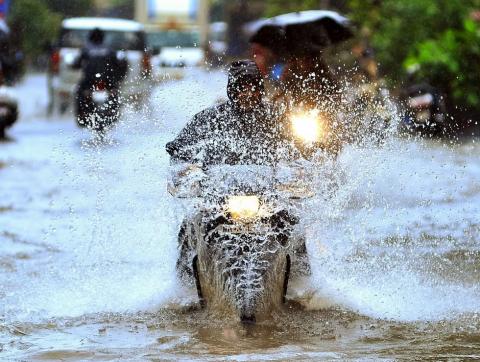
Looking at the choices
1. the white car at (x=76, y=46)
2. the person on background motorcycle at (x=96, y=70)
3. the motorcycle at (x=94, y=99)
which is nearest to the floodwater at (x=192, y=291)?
the motorcycle at (x=94, y=99)

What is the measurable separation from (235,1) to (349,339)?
131 ft

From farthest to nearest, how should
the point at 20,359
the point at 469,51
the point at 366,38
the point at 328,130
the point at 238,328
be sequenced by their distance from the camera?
the point at 366,38 → the point at 469,51 → the point at 328,130 → the point at 238,328 → the point at 20,359

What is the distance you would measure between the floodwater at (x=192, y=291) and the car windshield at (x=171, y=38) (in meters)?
24.2

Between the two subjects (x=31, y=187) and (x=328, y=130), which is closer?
(x=328, y=130)

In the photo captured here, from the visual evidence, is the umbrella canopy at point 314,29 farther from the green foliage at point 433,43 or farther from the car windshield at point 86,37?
the car windshield at point 86,37

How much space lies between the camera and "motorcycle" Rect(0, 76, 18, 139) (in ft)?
66.8

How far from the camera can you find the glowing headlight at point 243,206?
245 inches

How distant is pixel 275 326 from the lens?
644 cm

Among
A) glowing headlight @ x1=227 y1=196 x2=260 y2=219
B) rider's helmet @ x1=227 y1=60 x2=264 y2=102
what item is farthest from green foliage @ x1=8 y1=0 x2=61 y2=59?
glowing headlight @ x1=227 y1=196 x2=260 y2=219

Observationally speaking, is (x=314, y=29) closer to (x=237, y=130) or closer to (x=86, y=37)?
(x=237, y=130)

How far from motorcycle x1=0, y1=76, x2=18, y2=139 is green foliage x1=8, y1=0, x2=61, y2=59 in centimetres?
2156

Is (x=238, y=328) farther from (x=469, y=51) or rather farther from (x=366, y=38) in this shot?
(x=366, y=38)

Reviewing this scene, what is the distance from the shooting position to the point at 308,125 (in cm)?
852

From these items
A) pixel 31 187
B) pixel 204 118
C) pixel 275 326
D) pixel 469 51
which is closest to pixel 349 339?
pixel 275 326
